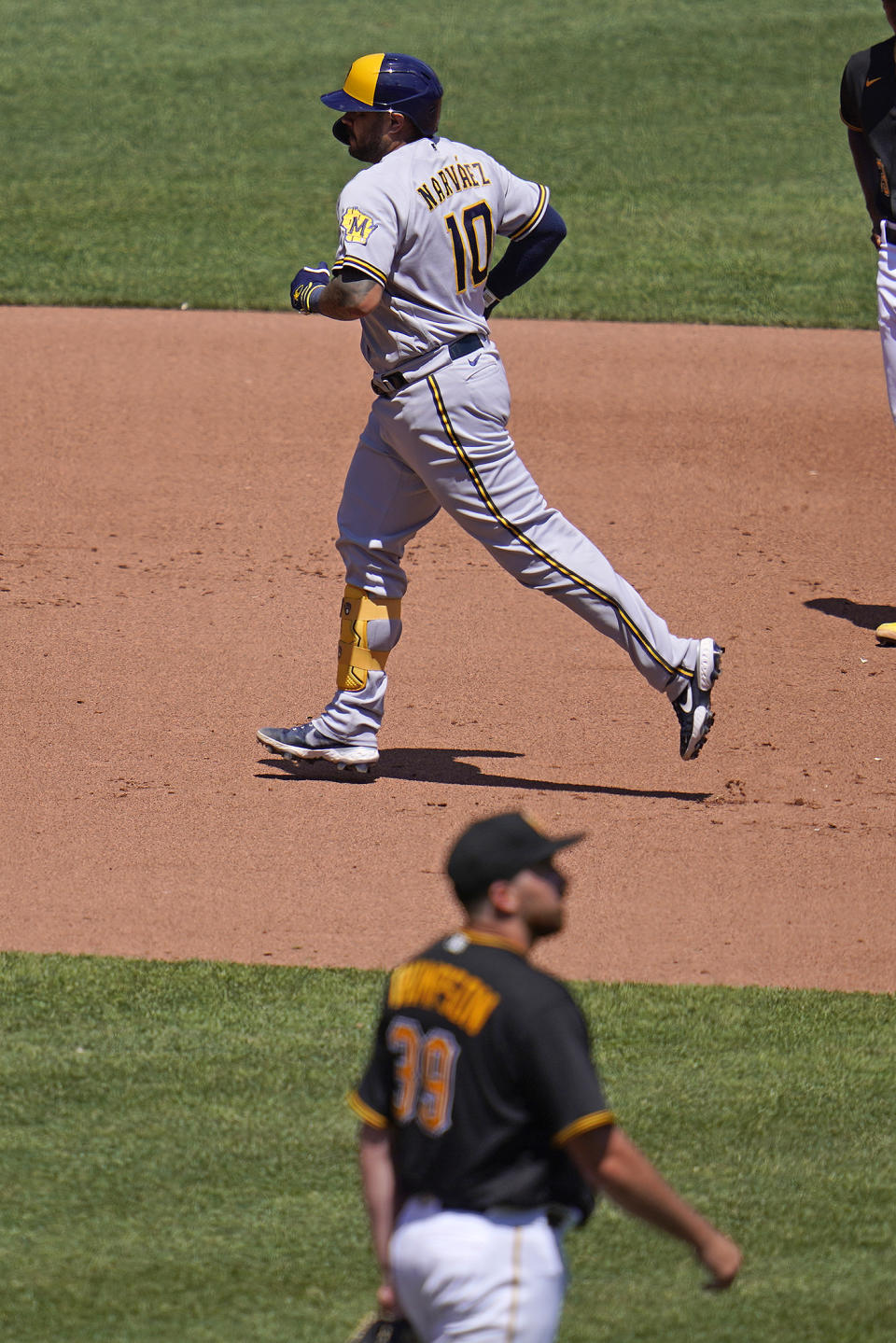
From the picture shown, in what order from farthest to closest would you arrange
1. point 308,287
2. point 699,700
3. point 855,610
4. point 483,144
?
1. point 483,144
2. point 855,610
3. point 699,700
4. point 308,287

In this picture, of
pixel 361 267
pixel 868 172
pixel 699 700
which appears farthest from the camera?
pixel 868 172

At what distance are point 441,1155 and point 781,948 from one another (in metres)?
2.89

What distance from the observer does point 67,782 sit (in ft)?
21.3

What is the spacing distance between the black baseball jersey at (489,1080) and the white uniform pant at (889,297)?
216 inches

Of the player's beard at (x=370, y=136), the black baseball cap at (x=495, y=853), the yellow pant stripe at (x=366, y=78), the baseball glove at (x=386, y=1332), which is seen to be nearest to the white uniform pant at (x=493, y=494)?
the player's beard at (x=370, y=136)

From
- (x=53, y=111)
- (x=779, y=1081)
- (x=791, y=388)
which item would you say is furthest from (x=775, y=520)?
(x=53, y=111)

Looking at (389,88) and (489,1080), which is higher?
(389,88)

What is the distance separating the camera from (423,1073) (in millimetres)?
2746

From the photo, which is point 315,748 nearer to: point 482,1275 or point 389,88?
point 389,88

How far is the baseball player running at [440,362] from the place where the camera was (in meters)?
5.98

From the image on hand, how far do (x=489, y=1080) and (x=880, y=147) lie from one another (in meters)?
5.93

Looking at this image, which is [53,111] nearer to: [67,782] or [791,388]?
[791,388]

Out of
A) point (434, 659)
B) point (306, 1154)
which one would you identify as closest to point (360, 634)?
point (434, 659)

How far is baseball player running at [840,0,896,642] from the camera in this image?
7629 mm
